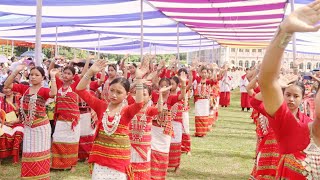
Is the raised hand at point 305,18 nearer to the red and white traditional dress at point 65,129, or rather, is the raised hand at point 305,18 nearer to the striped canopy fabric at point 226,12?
the red and white traditional dress at point 65,129

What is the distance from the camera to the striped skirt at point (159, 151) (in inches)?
198

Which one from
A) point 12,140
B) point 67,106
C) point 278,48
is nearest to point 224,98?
point 12,140

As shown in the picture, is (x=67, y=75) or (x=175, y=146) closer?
(x=67, y=75)

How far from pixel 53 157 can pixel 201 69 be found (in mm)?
4028

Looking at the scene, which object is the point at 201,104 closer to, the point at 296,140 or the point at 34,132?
the point at 34,132

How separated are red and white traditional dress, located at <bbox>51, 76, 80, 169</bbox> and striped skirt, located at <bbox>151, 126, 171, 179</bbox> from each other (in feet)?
3.85

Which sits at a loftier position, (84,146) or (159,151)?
(159,151)

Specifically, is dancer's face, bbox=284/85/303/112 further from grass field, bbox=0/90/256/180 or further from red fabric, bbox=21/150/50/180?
grass field, bbox=0/90/256/180

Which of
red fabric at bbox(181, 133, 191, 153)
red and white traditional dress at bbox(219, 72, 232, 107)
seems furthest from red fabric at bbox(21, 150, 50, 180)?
red and white traditional dress at bbox(219, 72, 232, 107)

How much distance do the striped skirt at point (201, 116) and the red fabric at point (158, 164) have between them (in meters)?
3.89

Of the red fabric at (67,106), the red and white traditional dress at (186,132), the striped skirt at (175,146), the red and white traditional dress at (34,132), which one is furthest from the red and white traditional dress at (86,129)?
the red and white traditional dress at (34,132)

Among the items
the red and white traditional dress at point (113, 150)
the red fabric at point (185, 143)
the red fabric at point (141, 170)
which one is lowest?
the red fabric at point (185, 143)

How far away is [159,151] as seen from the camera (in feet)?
16.6

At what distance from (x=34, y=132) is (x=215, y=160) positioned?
3.39 meters
